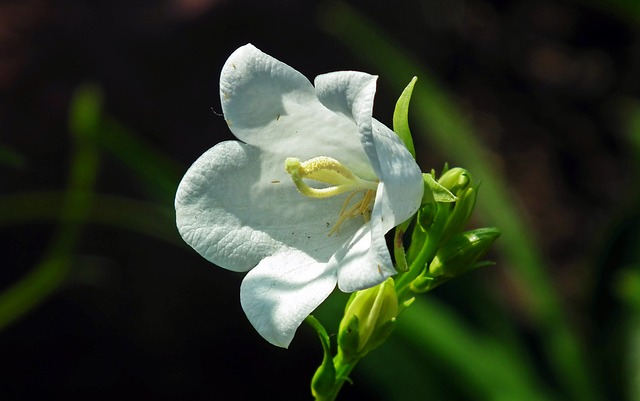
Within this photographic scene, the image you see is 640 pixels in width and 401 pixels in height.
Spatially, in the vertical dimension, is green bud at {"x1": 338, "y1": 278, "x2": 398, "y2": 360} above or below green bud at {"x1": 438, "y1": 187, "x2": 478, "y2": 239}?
below

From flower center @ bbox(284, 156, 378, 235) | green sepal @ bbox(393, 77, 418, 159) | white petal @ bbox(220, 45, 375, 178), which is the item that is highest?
green sepal @ bbox(393, 77, 418, 159)

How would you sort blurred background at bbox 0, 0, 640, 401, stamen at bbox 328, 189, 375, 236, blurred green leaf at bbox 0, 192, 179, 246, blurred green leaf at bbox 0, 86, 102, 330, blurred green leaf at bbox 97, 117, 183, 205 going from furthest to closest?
blurred background at bbox 0, 0, 640, 401, blurred green leaf at bbox 0, 192, 179, 246, blurred green leaf at bbox 97, 117, 183, 205, blurred green leaf at bbox 0, 86, 102, 330, stamen at bbox 328, 189, 375, 236

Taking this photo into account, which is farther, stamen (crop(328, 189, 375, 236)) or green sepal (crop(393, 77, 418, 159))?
stamen (crop(328, 189, 375, 236))

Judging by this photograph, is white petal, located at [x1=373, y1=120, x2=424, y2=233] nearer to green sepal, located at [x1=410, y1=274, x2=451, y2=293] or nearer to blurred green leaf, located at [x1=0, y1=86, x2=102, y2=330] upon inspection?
green sepal, located at [x1=410, y1=274, x2=451, y2=293]

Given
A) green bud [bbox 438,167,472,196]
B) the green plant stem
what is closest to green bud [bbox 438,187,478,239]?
green bud [bbox 438,167,472,196]

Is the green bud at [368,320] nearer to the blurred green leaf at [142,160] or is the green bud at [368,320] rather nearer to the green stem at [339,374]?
the green stem at [339,374]

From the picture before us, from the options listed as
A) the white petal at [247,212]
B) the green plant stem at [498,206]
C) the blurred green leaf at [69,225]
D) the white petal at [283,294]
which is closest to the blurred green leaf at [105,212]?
the blurred green leaf at [69,225]

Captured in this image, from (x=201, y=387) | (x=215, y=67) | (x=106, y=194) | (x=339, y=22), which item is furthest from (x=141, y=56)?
(x=201, y=387)

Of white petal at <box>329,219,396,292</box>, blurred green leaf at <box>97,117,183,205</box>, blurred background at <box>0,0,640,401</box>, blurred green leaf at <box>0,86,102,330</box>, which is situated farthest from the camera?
blurred background at <box>0,0,640,401</box>
